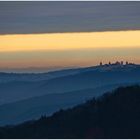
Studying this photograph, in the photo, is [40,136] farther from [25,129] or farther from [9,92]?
[9,92]

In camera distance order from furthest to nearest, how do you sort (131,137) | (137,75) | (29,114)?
(137,75) → (29,114) → (131,137)

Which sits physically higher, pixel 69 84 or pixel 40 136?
pixel 69 84

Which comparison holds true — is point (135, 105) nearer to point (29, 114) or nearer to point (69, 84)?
point (69, 84)

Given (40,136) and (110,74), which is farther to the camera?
(110,74)

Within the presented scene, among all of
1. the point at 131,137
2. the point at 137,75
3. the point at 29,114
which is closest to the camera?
the point at 131,137

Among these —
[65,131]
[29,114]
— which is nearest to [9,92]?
[29,114]

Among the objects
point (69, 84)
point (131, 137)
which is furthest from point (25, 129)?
point (131, 137)
